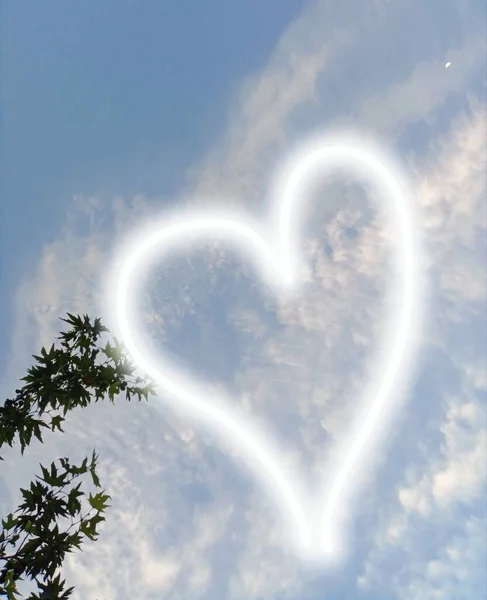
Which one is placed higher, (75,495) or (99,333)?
(99,333)

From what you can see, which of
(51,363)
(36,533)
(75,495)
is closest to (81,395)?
(51,363)

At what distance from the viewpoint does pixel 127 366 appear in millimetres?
7613

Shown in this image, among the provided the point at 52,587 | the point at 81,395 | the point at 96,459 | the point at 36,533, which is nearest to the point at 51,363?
the point at 81,395

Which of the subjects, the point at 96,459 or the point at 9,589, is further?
the point at 96,459

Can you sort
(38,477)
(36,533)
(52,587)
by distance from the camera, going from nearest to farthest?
(52,587) → (36,533) → (38,477)

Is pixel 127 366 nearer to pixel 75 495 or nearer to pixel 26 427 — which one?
pixel 26 427

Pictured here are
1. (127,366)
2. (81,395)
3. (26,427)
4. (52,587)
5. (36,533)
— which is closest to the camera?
(52,587)

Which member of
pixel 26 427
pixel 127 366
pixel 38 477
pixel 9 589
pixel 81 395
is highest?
pixel 127 366

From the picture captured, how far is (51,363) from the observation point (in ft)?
22.8

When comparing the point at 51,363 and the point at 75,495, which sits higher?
the point at 51,363

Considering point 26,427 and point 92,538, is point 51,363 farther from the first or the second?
point 92,538

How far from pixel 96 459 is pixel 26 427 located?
1.20m

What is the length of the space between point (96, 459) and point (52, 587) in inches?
63.6

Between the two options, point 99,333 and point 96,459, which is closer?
point 96,459
